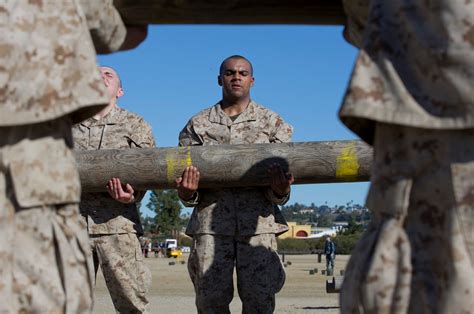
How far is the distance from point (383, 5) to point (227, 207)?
4.17m

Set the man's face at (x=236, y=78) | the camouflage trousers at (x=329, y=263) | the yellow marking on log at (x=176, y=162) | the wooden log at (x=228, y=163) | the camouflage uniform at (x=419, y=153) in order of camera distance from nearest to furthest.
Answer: the camouflage uniform at (x=419, y=153) < the wooden log at (x=228, y=163) < the yellow marking on log at (x=176, y=162) < the man's face at (x=236, y=78) < the camouflage trousers at (x=329, y=263)

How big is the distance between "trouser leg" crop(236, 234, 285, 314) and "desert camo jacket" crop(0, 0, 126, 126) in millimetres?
4063

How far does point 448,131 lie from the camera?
4535 millimetres

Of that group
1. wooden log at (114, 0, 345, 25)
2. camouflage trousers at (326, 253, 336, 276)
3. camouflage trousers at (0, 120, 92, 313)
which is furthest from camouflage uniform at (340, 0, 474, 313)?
camouflage trousers at (326, 253, 336, 276)

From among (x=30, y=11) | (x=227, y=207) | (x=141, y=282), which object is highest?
(x=30, y=11)

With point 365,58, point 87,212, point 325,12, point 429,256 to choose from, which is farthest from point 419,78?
point 87,212

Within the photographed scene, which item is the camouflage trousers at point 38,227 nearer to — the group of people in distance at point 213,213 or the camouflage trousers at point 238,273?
the group of people in distance at point 213,213

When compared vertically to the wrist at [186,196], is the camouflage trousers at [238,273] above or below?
below

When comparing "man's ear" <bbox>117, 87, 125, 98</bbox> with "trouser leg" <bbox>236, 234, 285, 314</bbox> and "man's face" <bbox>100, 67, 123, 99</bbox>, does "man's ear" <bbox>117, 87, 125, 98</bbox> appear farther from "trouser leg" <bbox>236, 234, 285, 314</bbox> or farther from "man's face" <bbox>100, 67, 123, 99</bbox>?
"trouser leg" <bbox>236, 234, 285, 314</bbox>

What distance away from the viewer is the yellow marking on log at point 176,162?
8.51 meters

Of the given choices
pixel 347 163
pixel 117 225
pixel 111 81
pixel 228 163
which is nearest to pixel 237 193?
pixel 228 163

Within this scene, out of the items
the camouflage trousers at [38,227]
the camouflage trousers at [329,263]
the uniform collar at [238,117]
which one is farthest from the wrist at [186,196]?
the camouflage trousers at [329,263]

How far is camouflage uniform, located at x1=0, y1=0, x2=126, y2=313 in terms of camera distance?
4.53m

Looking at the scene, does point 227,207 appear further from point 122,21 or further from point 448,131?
point 448,131
